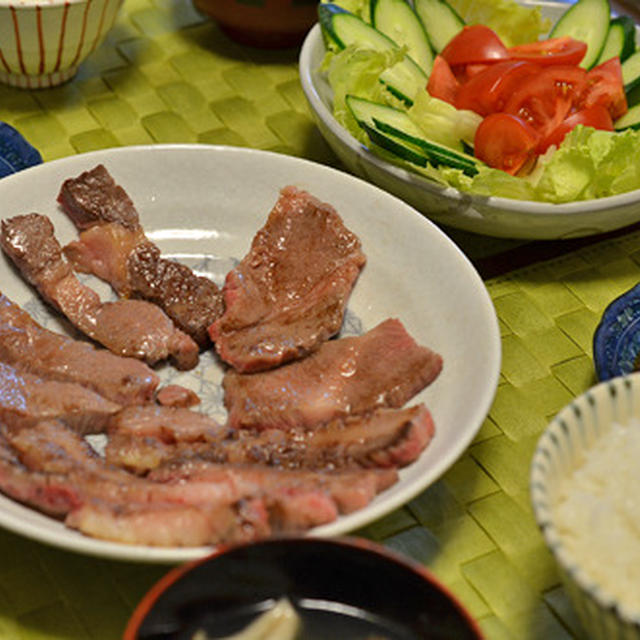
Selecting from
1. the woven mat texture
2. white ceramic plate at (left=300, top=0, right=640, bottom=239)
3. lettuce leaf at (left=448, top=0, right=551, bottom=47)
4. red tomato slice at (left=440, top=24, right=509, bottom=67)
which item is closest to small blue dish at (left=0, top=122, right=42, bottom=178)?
the woven mat texture

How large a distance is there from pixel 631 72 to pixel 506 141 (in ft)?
2.65

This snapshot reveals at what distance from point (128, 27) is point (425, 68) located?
1406 mm

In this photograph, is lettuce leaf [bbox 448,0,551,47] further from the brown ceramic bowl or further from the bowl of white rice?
the bowl of white rice

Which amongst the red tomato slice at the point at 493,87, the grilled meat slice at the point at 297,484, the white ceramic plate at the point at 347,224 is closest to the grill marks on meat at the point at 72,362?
the white ceramic plate at the point at 347,224

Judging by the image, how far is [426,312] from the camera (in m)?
2.88

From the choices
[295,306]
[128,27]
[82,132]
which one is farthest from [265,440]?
[128,27]

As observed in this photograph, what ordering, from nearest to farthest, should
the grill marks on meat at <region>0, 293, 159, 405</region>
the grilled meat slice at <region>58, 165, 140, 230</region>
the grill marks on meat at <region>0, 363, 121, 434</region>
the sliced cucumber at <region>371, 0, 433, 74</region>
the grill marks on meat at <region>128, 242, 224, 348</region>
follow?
the grill marks on meat at <region>0, 363, 121, 434</region> < the grill marks on meat at <region>0, 293, 159, 405</region> < the grill marks on meat at <region>128, 242, 224, 348</region> < the grilled meat slice at <region>58, 165, 140, 230</region> < the sliced cucumber at <region>371, 0, 433, 74</region>

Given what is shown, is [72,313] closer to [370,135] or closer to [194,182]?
[194,182]

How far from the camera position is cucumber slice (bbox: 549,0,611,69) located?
12.7 ft

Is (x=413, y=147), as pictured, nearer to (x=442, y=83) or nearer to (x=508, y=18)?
(x=442, y=83)

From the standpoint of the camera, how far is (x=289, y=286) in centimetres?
294

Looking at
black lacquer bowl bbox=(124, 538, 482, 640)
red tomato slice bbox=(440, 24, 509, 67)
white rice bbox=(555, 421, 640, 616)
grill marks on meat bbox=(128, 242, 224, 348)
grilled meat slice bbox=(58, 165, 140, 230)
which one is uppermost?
red tomato slice bbox=(440, 24, 509, 67)

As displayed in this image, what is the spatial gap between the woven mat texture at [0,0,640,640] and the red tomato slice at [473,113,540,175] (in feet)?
0.98

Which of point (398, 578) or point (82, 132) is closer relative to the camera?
point (398, 578)
